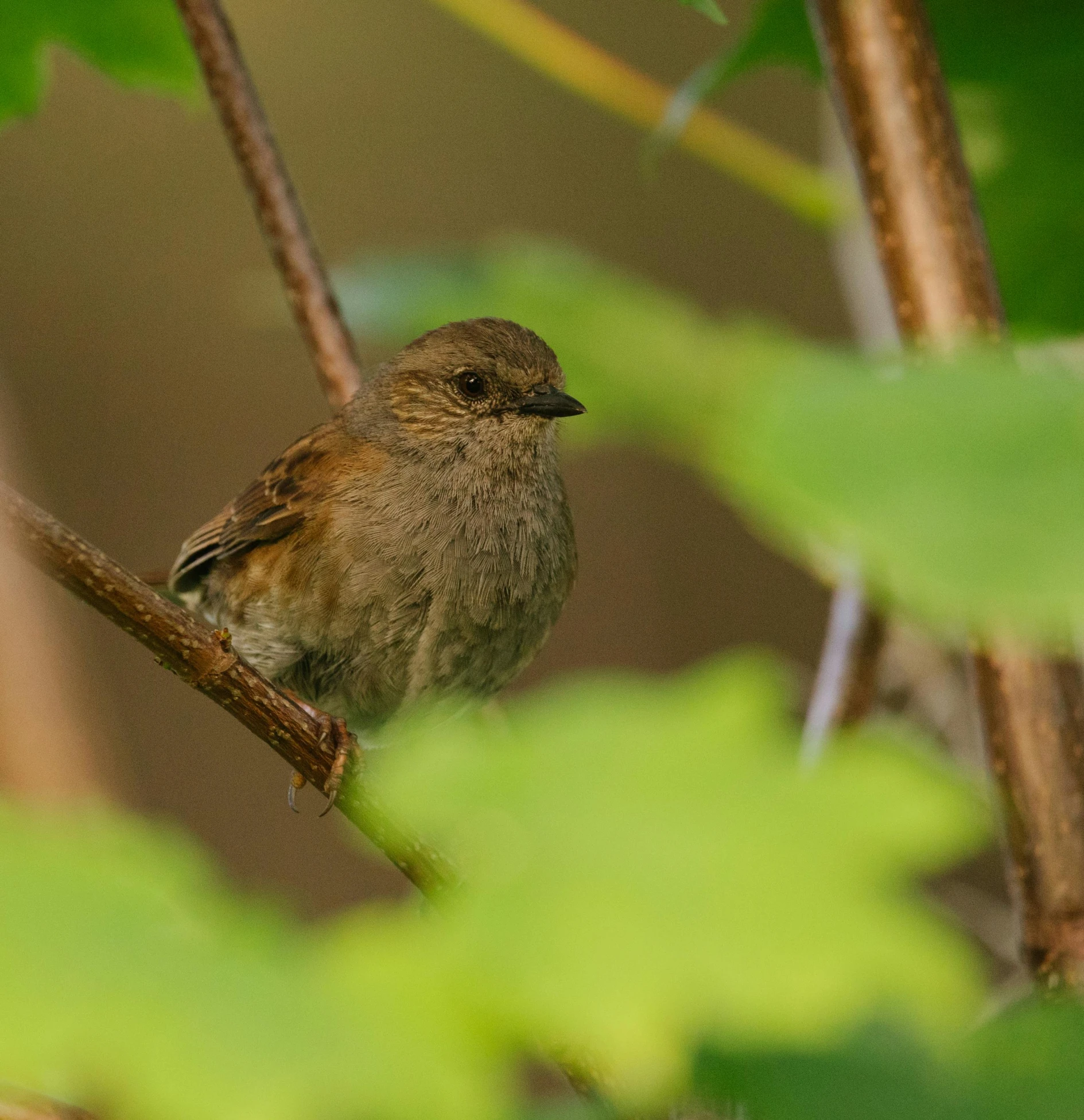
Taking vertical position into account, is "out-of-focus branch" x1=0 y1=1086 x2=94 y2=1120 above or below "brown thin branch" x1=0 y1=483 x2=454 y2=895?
below

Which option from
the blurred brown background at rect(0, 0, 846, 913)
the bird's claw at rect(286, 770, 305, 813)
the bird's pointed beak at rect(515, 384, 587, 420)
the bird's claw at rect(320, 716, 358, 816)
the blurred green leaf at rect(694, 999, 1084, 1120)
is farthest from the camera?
the blurred brown background at rect(0, 0, 846, 913)

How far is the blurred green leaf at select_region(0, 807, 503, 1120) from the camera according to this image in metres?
0.46

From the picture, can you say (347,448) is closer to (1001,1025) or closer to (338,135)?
(1001,1025)

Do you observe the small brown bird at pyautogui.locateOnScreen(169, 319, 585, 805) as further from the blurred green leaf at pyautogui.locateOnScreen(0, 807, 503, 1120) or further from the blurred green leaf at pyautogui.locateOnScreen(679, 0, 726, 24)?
the blurred green leaf at pyautogui.locateOnScreen(0, 807, 503, 1120)

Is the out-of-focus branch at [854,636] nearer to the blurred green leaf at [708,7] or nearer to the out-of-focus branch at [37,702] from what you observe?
the blurred green leaf at [708,7]

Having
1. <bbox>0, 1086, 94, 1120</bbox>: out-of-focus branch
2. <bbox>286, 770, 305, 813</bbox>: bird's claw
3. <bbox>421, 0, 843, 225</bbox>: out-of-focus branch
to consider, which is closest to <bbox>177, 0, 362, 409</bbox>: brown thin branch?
<bbox>421, 0, 843, 225</bbox>: out-of-focus branch

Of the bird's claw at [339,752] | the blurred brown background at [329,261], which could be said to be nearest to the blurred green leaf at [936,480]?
the bird's claw at [339,752]

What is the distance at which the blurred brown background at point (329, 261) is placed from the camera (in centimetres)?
521

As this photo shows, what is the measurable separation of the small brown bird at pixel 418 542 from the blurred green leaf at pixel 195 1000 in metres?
2.06

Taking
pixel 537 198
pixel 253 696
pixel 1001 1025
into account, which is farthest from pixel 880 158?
pixel 537 198

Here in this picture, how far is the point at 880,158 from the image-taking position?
1719 millimetres

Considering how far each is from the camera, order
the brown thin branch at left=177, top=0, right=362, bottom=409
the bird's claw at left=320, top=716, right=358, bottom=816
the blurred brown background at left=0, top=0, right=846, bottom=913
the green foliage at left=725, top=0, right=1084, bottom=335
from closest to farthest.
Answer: the bird's claw at left=320, top=716, right=358, bottom=816 < the green foliage at left=725, top=0, right=1084, bottom=335 < the brown thin branch at left=177, top=0, right=362, bottom=409 < the blurred brown background at left=0, top=0, right=846, bottom=913

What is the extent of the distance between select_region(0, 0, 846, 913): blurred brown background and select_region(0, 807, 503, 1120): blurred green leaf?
450cm

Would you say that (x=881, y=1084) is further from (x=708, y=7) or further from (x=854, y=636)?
(x=854, y=636)
